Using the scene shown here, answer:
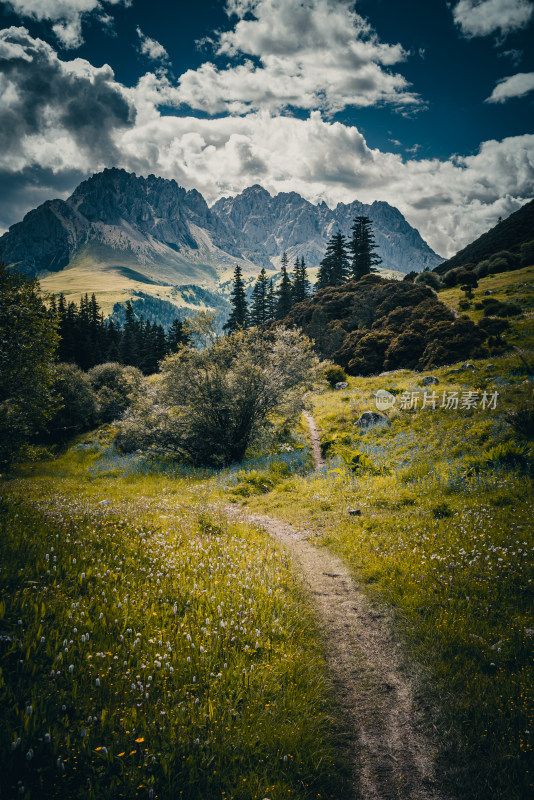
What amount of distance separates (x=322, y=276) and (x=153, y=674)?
88218mm

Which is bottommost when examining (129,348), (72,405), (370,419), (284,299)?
(72,405)

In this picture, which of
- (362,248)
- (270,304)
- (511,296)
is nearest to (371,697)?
(511,296)

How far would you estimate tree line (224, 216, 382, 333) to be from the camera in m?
74.8

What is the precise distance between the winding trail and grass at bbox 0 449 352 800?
32cm

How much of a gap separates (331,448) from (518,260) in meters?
53.0

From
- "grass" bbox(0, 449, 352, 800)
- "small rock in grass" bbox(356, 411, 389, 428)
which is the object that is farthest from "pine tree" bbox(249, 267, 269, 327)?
"grass" bbox(0, 449, 352, 800)

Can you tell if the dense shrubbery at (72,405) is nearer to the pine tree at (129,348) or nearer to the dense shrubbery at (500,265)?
the pine tree at (129,348)

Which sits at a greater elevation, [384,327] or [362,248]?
[362,248]

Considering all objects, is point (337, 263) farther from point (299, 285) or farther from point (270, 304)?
point (270, 304)

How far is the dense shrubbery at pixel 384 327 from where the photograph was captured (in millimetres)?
30859

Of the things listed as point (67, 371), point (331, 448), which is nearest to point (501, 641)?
point (331, 448)

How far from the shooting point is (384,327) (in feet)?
143

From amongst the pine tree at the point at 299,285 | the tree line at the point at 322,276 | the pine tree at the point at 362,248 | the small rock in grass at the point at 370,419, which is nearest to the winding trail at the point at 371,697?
the small rock in grass at the point at 370,419

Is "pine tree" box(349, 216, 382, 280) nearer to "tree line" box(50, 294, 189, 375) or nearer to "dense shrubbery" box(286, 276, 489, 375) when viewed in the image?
"dense shrubbery" box(286, 276, 489, 375)
